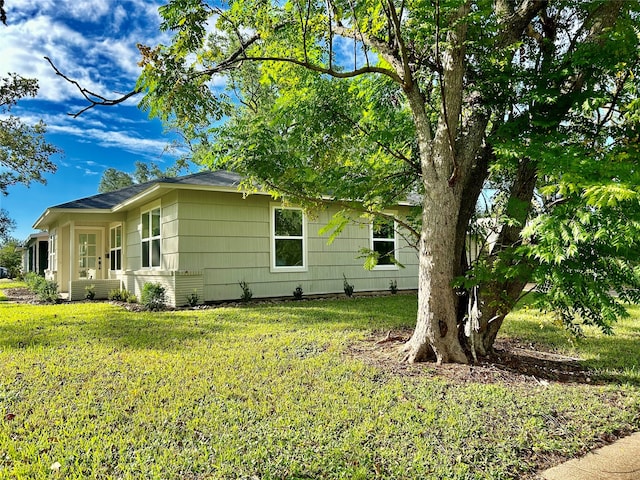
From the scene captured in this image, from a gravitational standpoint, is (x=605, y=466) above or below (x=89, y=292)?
below

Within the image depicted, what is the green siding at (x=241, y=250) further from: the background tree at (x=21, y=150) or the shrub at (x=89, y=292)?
the background tree at (x=21, y=150)

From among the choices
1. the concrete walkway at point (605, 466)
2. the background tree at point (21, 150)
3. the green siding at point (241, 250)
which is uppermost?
the background tree at point (21, 150)

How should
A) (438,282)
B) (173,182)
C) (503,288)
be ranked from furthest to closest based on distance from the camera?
(173,182) → (503,288) → (438,282)

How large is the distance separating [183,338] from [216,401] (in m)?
2.87

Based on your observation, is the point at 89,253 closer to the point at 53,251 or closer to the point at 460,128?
the point at 53,251

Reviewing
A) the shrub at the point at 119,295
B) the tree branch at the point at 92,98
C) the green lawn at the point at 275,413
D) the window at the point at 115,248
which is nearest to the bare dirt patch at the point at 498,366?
the green lawn at the point at 275,413

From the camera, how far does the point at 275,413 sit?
3.27m

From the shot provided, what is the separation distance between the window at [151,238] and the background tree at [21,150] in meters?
7.15

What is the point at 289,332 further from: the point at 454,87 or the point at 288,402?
the point at 454,87

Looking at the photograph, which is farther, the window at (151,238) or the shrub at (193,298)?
the window at (151,238)

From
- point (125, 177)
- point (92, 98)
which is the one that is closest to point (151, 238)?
point (92, 98)

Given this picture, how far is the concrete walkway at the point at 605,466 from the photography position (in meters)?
2.51

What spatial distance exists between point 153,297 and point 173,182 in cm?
277

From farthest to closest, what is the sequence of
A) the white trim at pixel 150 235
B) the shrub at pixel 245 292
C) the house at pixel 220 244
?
1. the white trim at pixel 150 235
2. the shrub at pixel 245 292
3. the house at pixel 220 244
